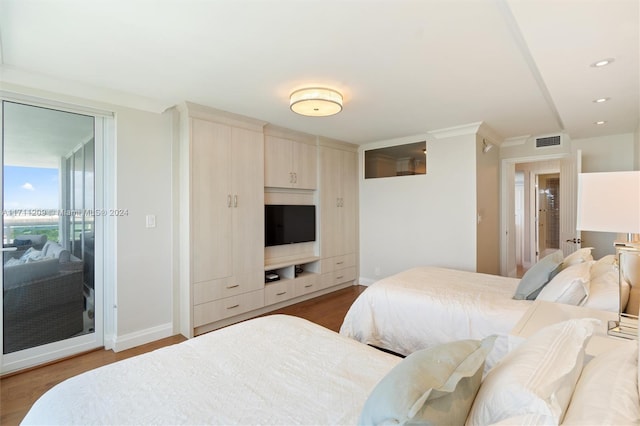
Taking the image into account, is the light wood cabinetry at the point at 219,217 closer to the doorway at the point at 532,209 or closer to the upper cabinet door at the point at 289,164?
the upper cabinet door at the point at 289,164

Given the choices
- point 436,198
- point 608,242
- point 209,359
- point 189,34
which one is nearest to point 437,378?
point 209,359

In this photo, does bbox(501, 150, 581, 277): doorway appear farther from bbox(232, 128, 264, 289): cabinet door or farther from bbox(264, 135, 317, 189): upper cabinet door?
bbox(232, 128, 264, 289): cabinet door

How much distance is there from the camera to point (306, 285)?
4215 mm

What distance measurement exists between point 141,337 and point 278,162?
8.01ft

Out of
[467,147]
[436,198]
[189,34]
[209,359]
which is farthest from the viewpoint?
[436,198]

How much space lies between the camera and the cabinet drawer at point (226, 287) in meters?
3.14

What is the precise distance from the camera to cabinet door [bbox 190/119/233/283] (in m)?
3.12

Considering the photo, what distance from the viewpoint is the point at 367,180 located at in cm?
499

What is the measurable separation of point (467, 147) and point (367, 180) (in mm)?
1590

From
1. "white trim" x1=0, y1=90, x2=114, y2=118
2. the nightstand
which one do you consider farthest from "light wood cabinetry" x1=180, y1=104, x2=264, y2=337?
the nightstand

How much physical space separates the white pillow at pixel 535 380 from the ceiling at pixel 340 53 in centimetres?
152

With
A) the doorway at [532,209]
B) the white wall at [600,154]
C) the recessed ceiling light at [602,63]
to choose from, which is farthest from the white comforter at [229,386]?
the white wall at [600,154]

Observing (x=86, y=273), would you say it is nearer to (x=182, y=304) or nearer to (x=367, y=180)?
(x=182, y=304)

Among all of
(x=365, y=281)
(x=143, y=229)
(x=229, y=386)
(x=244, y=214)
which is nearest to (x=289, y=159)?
(x=244, y=214)
